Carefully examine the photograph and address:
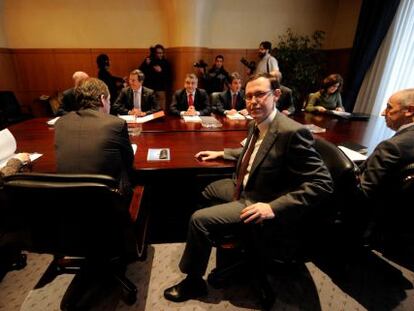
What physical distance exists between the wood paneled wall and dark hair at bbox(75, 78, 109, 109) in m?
3.70

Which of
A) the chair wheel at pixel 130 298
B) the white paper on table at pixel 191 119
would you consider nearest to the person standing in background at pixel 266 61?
the white paper on table at pixel 191 119

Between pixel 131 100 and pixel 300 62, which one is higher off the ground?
pixel 300 62

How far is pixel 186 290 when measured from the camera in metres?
1.44

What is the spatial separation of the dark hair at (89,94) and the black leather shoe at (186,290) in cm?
112

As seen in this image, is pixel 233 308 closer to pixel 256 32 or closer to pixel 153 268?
pixel 153 268

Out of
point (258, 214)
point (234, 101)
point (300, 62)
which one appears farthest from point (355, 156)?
point (300, 62)

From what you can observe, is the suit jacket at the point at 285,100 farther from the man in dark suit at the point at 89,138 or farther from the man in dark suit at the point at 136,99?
the man in dark suit at the point at 89,138

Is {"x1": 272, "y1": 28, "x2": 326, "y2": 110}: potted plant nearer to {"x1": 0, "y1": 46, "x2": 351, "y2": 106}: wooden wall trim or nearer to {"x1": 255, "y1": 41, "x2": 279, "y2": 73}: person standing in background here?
{"x1": 0, "y1": 46, "x2": 351, "y2": 106}: wooden wall trim

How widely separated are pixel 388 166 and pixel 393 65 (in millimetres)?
3558

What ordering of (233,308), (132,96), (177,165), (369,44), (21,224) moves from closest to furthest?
(21,224) → (233,308) → (177,165) → (132,96) → (369,44)

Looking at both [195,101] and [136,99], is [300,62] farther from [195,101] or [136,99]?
[136,99]

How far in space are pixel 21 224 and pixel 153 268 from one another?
86 cm

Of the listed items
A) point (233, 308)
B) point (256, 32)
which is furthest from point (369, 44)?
point (233, 308)

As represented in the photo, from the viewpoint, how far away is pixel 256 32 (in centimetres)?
511
